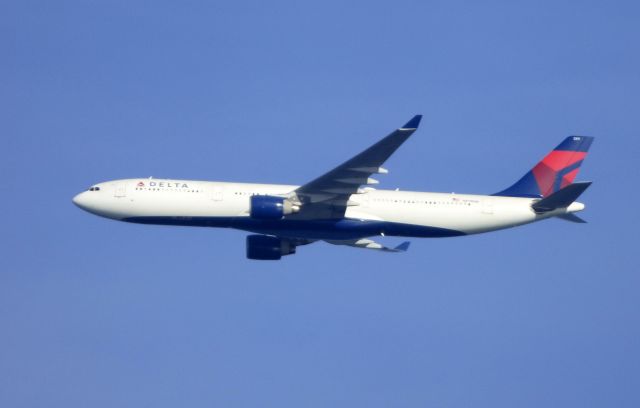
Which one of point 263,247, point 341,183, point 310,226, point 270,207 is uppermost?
point 341,183

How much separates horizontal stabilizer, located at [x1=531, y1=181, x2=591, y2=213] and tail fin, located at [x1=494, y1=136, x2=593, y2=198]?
10.6ft

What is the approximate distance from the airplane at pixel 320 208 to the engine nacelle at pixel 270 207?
0.19 ft

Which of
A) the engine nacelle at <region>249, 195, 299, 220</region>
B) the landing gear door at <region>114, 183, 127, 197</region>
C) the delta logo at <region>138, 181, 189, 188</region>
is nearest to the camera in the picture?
the engine nacelle at <region>249, 195, 299, 220</region>

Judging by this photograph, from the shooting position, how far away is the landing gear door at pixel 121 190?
72.9 metres

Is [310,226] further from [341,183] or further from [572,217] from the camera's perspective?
[572,217]

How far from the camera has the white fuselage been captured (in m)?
71.6

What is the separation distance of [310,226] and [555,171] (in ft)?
57.1

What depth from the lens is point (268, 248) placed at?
251ft

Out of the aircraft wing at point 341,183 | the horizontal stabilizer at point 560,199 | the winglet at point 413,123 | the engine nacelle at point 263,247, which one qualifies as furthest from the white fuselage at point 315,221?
the winglet at point 413,123

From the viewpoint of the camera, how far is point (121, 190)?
73.1 m

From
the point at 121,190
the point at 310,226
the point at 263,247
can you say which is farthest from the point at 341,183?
the point at 121,190

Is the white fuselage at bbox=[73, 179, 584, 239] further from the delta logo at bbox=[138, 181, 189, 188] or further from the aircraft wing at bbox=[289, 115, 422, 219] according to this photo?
the aircraft wing at bbox=[289, 115, 422, 219]

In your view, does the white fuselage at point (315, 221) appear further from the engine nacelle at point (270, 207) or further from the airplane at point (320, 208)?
the engine nacelle at point (270, 207)

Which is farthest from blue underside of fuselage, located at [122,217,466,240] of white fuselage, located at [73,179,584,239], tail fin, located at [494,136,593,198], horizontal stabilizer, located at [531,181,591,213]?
tail fin, located at [494,136,593,198]
